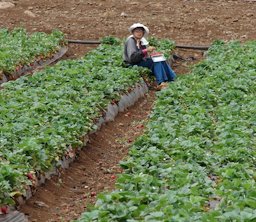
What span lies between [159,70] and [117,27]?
20.1ft

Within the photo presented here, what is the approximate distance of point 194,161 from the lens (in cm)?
743

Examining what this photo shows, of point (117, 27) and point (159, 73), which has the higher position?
point (117, 27)

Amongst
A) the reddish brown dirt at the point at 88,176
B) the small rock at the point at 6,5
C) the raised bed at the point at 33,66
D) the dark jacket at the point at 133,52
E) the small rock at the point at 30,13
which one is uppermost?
the small rock at the point at 6,5

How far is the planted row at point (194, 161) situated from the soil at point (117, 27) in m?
0.71

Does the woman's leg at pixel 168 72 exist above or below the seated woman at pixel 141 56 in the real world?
below

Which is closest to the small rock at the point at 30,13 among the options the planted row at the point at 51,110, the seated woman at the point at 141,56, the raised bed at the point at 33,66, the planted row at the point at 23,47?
the planted row at the point at 23,47

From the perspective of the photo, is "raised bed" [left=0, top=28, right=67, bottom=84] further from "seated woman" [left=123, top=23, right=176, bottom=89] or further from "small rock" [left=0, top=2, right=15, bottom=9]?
"small rock" [left=0, top=2, right=15, bottom=9]

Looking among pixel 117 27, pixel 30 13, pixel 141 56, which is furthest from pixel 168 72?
pixel 30 13

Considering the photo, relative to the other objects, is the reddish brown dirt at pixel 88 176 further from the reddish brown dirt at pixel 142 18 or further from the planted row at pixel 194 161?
the reddish brown dirt at pixel 142 18

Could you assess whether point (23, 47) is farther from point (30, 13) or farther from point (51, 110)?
point (51, 110)

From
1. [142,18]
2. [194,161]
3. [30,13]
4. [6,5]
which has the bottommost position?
[142,18]

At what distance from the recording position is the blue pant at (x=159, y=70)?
1309 cm

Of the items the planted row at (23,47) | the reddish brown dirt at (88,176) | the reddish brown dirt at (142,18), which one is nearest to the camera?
the reddish brown dirt at (88,176)

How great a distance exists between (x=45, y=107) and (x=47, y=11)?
12.0 metres
